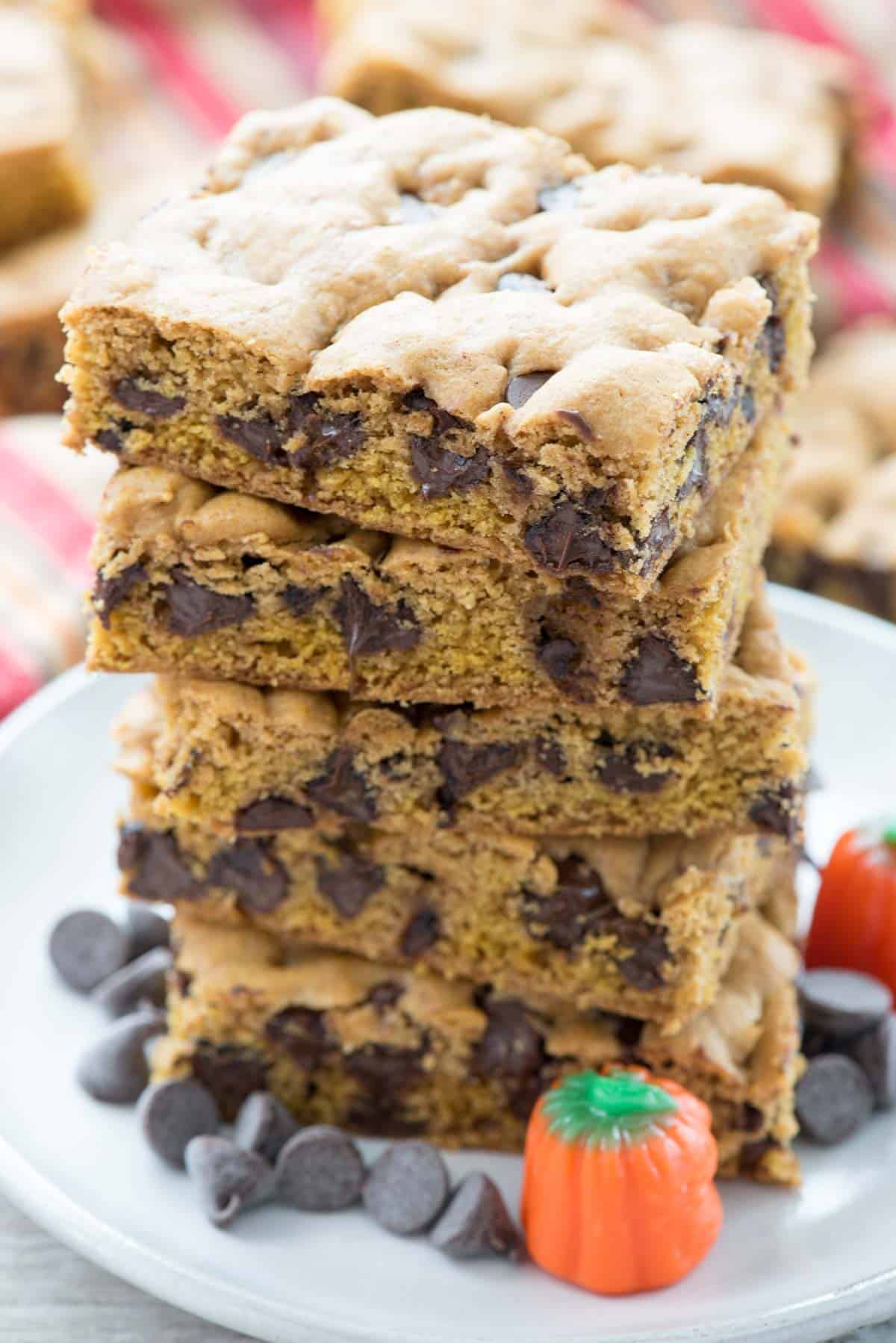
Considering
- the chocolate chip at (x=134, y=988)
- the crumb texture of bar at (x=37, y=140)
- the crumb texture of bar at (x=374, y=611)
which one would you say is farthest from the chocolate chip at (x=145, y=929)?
the crumb texture of bar at (x=37, y=140)

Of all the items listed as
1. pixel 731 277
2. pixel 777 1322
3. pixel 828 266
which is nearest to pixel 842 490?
pixel 828 266

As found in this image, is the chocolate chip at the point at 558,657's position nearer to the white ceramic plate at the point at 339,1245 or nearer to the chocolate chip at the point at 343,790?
the chocolate chip at the point at 343,790

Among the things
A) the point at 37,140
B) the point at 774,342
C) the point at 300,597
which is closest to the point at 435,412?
the point at 300,597

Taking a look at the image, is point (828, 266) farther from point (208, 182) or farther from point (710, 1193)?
point (710, 1193)

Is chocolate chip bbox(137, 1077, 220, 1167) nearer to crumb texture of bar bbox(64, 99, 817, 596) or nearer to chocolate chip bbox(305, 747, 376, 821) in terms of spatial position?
chocolate chip bbox(305, 747, 376, 821)

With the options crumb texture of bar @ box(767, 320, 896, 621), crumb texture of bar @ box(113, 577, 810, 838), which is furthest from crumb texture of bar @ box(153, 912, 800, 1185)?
crumb texture of bar @ box(767, 320, 896, 621)
